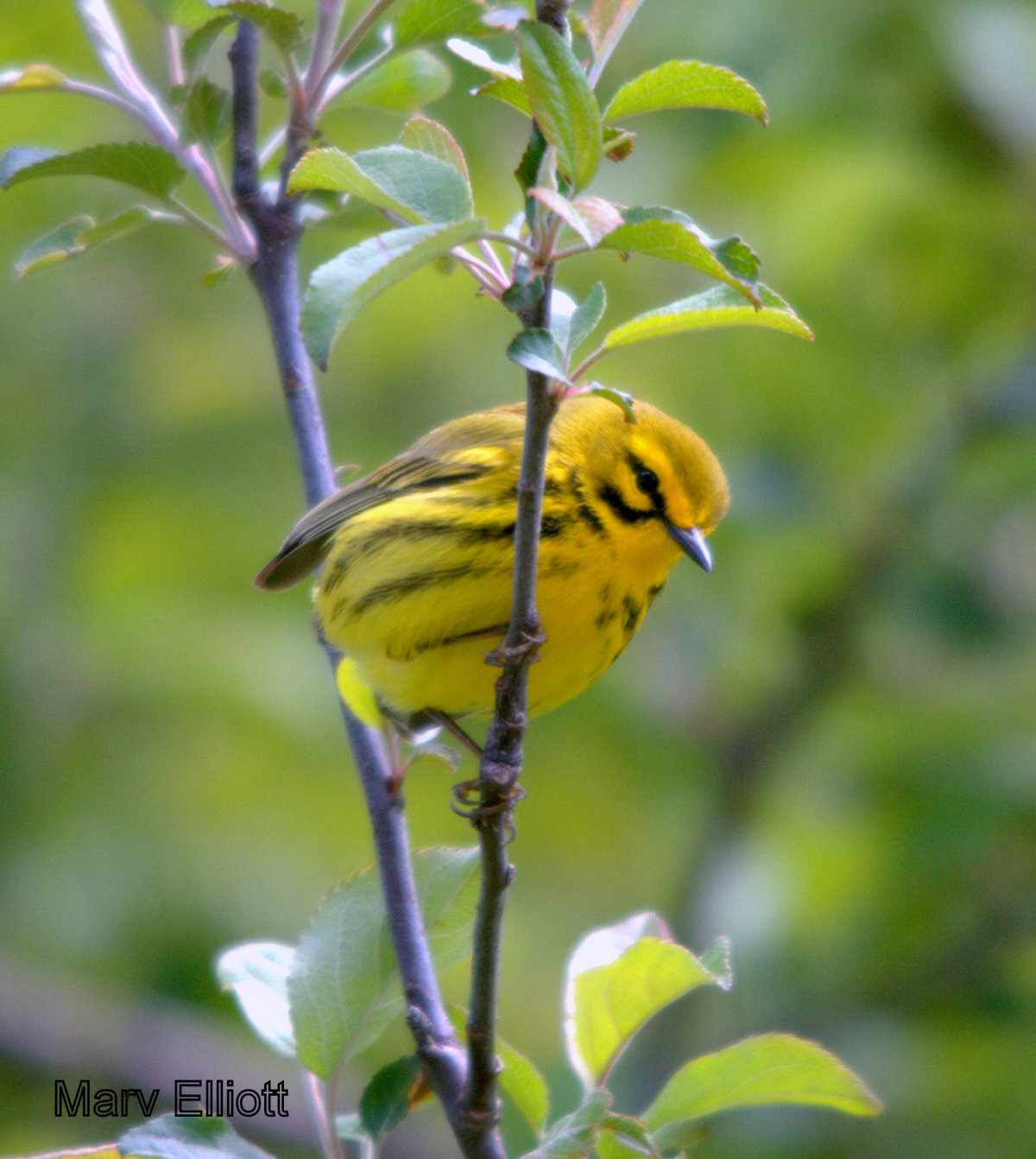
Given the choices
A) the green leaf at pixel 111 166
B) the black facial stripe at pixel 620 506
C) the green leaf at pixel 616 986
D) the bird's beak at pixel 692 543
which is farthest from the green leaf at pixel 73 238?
the green leaf at pixel 616 986

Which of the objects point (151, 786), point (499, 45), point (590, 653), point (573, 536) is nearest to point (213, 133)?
point (573, 536)

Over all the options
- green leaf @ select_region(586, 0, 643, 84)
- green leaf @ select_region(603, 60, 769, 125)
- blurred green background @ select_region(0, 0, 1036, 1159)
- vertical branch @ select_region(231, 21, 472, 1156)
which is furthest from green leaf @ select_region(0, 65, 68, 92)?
blurred green background @ select_region(0, 0, 1036, 1159)

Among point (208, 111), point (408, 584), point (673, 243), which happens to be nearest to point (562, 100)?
point (673, 243)

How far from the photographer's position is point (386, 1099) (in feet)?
6.37

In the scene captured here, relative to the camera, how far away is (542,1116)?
199 centimetres

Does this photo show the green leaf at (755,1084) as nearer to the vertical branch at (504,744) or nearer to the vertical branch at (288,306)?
the vertical branch at (504,744)

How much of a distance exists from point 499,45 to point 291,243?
1.99 meters

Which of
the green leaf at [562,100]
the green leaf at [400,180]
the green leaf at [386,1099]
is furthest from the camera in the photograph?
the green leaf at [386,1099]

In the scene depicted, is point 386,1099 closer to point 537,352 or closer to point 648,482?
point 537,352

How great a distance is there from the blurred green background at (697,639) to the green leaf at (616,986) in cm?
189

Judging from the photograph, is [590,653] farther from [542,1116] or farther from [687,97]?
[687,97]

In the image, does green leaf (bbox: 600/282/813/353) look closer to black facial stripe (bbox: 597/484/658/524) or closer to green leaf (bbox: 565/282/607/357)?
green leaf (bbox: 565/282/607/357)

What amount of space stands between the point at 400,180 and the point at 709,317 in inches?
14.3

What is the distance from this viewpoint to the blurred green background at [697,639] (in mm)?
4117
